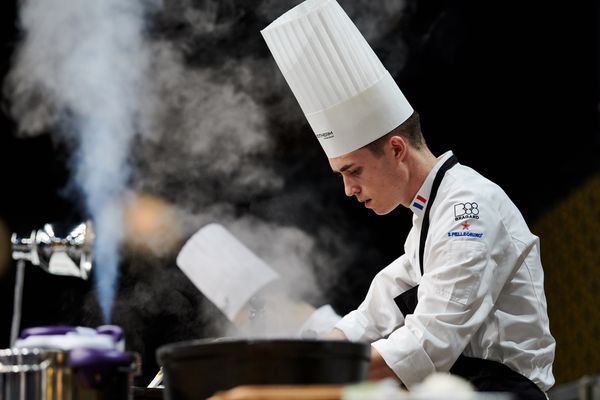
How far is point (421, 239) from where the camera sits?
9.34 feet

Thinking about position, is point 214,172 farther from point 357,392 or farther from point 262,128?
point 357,392

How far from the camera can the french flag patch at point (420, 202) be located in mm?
2893

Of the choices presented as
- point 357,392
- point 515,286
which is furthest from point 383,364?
point 357,392

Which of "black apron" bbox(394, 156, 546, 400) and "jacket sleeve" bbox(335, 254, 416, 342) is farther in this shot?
"jacket sleeve" bbox(335, 254, 416, 342)

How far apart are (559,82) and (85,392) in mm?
3971

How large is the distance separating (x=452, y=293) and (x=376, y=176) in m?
0.61

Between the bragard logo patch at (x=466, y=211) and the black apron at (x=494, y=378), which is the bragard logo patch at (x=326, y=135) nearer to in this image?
the bragard logo patch at (x=466, y=211)

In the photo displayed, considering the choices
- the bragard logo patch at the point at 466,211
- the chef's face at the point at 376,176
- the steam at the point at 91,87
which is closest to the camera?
the bragard logo patch at the point at 466,211

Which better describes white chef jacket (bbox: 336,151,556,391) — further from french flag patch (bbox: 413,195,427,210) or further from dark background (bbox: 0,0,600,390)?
dark background (bbox: 0,0,600,390)

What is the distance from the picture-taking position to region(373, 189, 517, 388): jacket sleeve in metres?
2.49

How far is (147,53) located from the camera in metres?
5.30

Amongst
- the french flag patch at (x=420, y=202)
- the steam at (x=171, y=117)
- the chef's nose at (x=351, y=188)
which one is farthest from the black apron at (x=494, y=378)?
the steam at (x=171, y=117)

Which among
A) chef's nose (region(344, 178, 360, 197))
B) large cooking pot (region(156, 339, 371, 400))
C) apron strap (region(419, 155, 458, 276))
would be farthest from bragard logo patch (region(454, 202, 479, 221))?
large cooking pot (region(156, 339, 371, 400))

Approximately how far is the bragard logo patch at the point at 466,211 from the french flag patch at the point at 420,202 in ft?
0.76
